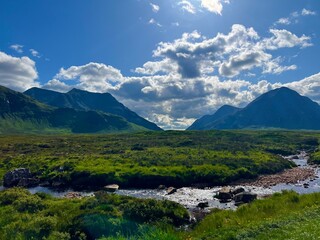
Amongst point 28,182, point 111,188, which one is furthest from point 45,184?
point 111,188

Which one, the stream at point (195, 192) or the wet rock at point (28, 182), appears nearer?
the stream at point (195, 192)

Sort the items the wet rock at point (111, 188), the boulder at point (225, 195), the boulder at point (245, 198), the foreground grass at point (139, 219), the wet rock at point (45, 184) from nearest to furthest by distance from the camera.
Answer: the foreground grass at point (139, 219) < the boulder at point (245, 198) < the boulder at point (225, 195) < the wet rock at point (111, 188) < the wet rock at point (45, 184)

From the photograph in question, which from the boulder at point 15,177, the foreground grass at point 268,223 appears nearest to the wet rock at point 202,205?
the foreground grass at point 268,223

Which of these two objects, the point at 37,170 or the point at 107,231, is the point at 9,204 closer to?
the point at 107,231

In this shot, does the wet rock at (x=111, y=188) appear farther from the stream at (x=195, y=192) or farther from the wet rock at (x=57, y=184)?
the wet rock at (x=57, y=184)

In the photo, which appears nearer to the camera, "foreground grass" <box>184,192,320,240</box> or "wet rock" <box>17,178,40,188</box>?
"foreground grass" <box>184,192,320,240</box>

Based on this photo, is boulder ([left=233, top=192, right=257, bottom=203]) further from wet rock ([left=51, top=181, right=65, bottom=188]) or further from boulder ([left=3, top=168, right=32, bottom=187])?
boulder ([left=3, top=168, right=32, bottom=187])

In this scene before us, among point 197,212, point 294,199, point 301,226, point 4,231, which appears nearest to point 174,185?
point 197,212

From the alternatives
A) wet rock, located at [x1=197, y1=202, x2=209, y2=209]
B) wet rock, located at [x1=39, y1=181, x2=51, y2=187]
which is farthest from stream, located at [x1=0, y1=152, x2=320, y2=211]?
wet rock, located at [x1=39, y1=181, x2=51, y2=187]

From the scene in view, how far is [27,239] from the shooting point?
2691 centimetres

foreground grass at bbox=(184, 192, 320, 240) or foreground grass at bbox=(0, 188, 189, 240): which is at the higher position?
foreground grass at bbox=(184, 192, 320, 240)

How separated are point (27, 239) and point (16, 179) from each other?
44.3 m

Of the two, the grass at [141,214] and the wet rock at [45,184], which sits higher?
the grass at [141,214]

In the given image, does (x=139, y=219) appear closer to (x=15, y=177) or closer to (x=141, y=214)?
(x=141, y=214)
